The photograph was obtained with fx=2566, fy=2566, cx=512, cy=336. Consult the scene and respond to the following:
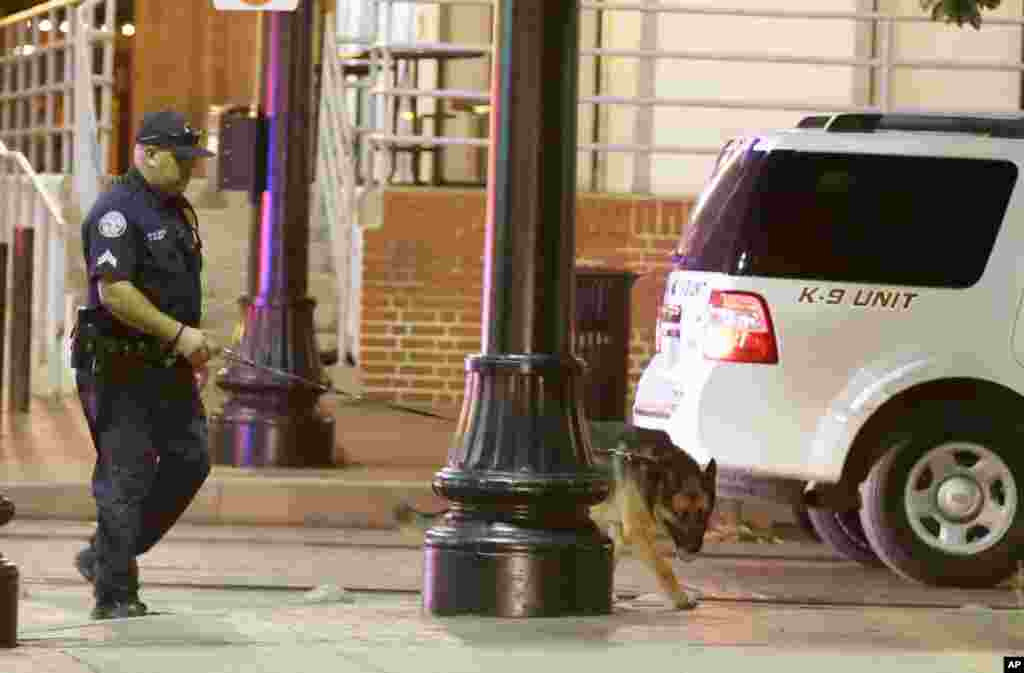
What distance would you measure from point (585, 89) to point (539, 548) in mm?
10628

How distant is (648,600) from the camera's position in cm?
1000

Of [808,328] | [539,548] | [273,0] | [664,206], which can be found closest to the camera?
[539,548]

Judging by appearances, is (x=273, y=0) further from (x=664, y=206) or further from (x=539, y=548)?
(x=664, y=206)

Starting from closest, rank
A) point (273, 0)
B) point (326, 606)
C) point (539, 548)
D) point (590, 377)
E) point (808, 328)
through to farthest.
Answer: point (539, 548) < point (326, 606) < point (808, 328) < point (273, 0) < point (590, 377)

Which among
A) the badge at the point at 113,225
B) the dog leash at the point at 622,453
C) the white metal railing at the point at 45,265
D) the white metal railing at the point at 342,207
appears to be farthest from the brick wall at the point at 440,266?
the badge at the point at 113,225

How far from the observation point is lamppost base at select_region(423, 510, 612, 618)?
28.8 feet

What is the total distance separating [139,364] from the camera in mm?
8883

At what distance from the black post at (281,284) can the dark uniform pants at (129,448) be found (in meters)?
5.02

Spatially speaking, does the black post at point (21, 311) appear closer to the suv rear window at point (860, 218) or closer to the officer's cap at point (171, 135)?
the suv rear window at point (860, 218)

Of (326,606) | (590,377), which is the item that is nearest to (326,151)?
(590,377)

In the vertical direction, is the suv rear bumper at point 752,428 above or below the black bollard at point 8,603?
above

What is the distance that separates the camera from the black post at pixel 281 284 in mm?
14055

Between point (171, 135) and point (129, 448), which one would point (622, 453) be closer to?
point (129, 448)

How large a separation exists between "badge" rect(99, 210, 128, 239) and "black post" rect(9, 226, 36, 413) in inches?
294
